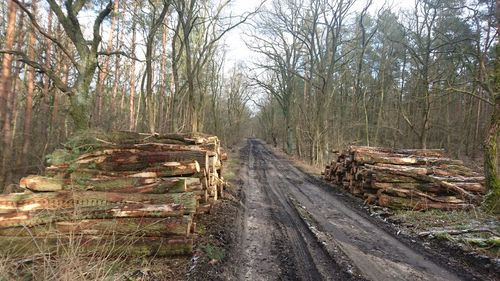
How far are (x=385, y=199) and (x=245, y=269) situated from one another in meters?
5.62

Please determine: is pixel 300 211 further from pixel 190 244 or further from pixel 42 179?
pixel 42 179

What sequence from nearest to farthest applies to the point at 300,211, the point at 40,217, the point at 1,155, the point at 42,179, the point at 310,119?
the point at 40,217 < the point at 42,179 < the point at 300,211 < the point at 1,155 < the point at 310,119

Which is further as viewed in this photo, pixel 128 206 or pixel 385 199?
pixel 385 199

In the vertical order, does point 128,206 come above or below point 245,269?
above

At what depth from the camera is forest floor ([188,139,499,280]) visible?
14.5 feet

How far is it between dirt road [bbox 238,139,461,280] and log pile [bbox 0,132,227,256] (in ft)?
4.10

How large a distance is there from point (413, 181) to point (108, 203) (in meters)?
8.01

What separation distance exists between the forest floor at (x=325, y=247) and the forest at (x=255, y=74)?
3.28 m

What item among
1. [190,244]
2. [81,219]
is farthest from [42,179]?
[190,244]

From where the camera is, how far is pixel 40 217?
15.3ft

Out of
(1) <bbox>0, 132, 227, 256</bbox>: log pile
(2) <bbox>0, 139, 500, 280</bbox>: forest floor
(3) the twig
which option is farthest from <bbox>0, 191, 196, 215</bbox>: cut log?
(3) the twig

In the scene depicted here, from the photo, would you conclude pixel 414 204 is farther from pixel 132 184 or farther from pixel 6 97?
pixel 6 97

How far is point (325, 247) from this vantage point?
534 centimetres

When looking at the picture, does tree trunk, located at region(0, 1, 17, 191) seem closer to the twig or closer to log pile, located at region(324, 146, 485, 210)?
log pile, located at region(324, 146, 485, 210)
